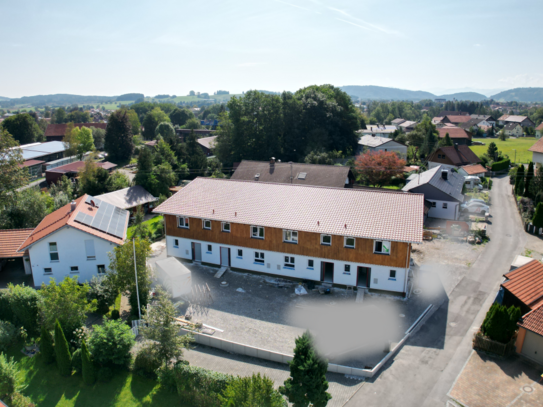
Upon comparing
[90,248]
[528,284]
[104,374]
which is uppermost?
[90,248]

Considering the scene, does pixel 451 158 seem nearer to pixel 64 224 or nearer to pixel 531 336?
pixel 531 336

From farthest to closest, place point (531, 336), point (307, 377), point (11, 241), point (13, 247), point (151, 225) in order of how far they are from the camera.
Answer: point (151, 225), point (11, 241), point (13, 247), point (531, 336), point (307, 377)

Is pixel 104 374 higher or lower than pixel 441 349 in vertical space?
lower

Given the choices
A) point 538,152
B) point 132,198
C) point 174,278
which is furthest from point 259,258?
point 538,152

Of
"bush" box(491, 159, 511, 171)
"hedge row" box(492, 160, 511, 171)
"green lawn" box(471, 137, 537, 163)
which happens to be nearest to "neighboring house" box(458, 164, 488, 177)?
"bush" box(491, 159, 511, 171)

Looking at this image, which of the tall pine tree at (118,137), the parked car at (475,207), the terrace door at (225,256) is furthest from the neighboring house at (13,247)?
the tall pine tree at (118,137)

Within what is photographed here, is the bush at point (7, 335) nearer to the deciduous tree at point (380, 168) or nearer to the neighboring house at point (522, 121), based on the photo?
the deciduous tree at point (380, 168)

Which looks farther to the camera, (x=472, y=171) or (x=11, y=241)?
(x=472, y=171)

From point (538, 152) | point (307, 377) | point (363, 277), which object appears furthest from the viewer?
point (538, 152)
